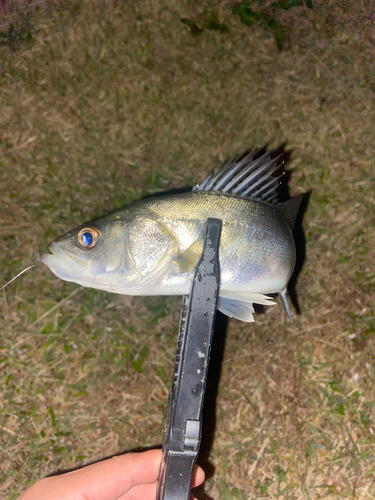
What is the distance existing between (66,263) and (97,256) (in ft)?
0.71

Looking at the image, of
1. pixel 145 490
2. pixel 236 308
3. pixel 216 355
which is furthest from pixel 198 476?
pixel 236 308

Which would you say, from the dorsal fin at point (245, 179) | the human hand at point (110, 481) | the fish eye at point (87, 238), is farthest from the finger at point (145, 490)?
the dorsal fin at point (245, 179)

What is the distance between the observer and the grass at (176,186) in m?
3.01

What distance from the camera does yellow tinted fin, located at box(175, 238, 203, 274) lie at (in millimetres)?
2404

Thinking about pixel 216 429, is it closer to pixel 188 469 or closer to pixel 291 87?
pixel 188 469

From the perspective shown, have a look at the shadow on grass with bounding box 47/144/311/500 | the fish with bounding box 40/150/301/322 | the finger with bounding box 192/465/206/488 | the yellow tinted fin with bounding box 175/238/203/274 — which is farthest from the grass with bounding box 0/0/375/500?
the yellow tinted fin with bounding box 175/238/203/274

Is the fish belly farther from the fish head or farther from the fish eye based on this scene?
the fish eye

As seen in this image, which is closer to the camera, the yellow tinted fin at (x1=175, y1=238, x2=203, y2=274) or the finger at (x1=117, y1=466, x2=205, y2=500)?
the yellow tinted fin at (x1=175, y1=238, x2=203, y2=274)

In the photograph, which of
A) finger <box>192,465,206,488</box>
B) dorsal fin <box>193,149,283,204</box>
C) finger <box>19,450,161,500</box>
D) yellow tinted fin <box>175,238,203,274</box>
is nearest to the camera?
yellow tinted fin <box>175,238,203,274</box>

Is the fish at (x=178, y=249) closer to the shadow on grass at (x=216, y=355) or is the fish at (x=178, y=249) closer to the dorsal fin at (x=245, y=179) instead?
the dorsal fin at (x=245, y=179)

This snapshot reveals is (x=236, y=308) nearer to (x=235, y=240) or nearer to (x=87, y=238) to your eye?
(x=235, y=240)

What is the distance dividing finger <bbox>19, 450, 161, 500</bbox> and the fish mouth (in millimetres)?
1415

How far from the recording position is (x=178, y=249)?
245 cm

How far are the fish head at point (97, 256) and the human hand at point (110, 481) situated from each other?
1323 mm
